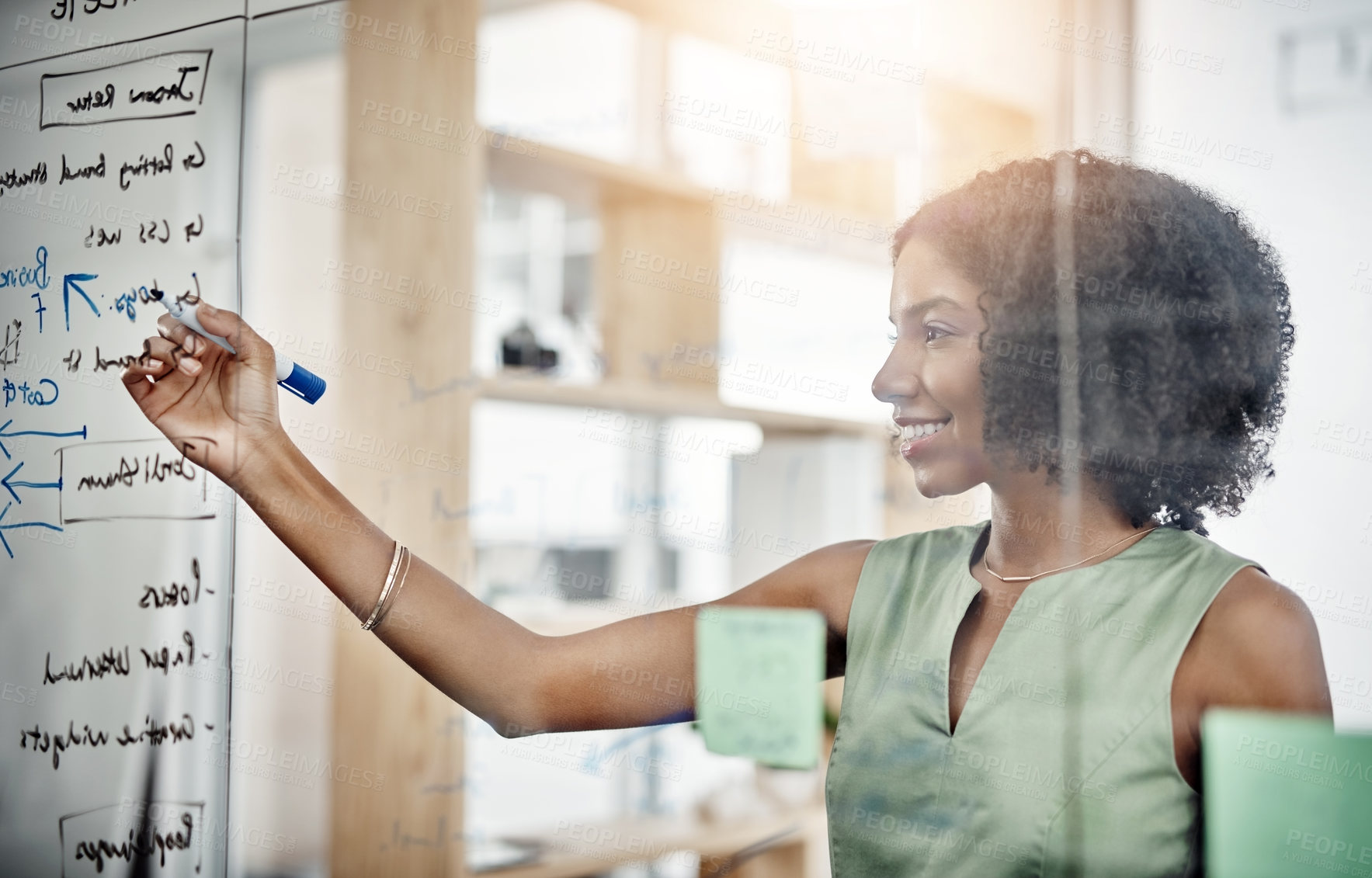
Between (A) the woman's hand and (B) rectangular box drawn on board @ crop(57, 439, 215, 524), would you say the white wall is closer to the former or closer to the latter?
(A) the woman's hand

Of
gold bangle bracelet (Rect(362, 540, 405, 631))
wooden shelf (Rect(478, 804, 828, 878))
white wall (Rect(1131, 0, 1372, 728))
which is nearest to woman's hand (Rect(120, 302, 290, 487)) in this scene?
gold bangle bracelet (Rect(362, 540, 405, 631))

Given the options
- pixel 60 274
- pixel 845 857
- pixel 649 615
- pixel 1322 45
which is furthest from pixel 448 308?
pixel 1322 45

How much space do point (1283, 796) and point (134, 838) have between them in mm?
1098

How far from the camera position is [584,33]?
1.07m

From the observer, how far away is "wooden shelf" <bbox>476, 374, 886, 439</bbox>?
2.82 ft

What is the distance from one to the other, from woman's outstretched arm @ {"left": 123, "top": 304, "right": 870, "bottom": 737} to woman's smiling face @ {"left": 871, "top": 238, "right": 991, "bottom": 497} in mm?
98

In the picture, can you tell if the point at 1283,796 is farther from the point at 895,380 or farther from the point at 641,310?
the point at 641,310

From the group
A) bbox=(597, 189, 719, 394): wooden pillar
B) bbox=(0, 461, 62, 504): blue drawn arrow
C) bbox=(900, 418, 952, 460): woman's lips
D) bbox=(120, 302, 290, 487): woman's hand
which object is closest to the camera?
bbox=(900, 418, 952, 460): woman's lips

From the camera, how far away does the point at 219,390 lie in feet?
3.43

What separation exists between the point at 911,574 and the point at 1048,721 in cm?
14

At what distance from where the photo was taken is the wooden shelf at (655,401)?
33.9 inches

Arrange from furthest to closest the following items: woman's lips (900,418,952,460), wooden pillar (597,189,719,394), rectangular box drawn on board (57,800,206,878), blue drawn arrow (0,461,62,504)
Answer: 1. blue drawn arrow (0,461,62,504)
2. rectangular box drawn on board (57,800,206,878)
3. wooden pillar (597,189,719,394)
4. woman's lips (900,418,952,460)

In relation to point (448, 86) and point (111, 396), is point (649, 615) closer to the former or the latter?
point (448, 86)

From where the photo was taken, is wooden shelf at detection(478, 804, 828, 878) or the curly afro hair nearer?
the curly afro hair
